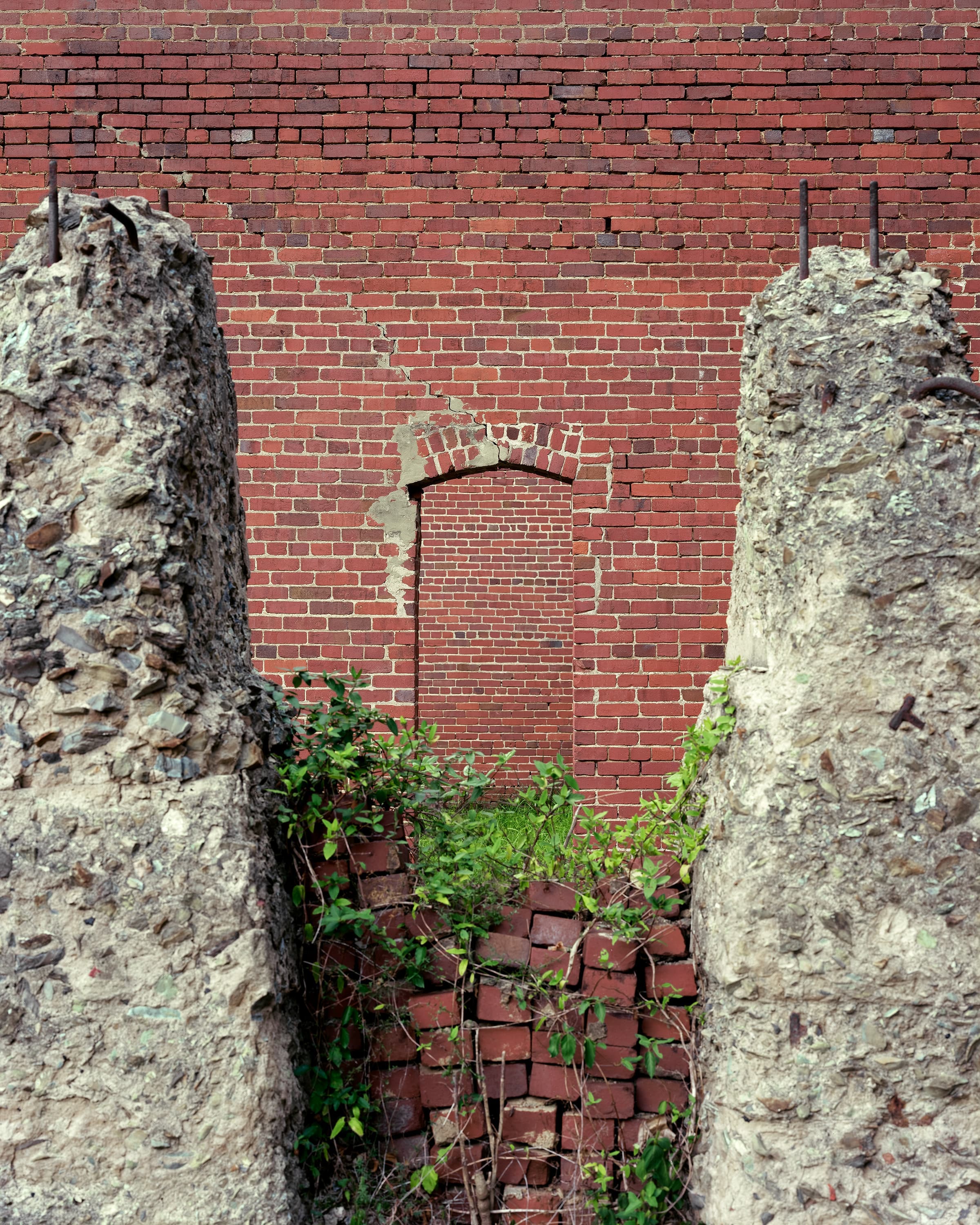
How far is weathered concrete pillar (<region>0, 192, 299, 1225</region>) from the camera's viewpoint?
73.9 inches

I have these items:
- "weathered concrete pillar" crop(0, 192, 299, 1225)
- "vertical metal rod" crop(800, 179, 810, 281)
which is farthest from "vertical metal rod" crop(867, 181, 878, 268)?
"weathered concrete pillar" crop(0, 192, 299, 1225)

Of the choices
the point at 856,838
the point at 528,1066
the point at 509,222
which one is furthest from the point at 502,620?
the point at 856,838

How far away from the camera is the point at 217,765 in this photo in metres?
2.06

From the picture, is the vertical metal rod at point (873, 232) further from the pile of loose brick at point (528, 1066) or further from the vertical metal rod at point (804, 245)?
the pile of loose brick at point (528, 1066)

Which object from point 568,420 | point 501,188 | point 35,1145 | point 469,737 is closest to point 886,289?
point 35,1145

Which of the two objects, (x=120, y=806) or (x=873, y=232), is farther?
(x=873, y=232)

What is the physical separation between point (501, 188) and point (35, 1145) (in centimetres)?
542

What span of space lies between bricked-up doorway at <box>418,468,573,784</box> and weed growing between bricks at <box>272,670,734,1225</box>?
6.96 metres

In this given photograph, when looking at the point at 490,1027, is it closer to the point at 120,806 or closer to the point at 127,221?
the point at 120,806

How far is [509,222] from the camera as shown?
5.88 meters

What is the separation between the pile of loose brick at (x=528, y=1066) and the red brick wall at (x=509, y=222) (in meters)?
3.55

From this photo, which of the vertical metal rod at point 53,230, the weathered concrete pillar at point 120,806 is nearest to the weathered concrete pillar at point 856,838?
the weathered concrete pillar at point 120,806

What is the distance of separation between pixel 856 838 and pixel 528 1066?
92cm

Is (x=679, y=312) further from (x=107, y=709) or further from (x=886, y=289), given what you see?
(x=107, y=709)
